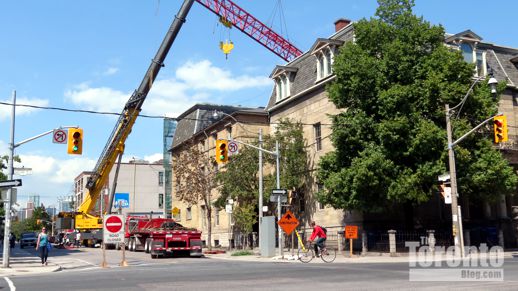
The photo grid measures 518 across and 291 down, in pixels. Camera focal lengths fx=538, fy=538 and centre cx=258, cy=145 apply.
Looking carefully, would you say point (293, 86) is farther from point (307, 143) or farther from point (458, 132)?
point (458, 132)

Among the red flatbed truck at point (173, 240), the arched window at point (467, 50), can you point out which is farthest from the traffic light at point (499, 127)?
the red flatbed truck at point (173, 240)

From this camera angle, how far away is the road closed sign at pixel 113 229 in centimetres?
2197

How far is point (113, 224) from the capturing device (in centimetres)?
2220

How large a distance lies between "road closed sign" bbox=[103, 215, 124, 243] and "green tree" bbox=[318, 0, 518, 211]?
465 inches

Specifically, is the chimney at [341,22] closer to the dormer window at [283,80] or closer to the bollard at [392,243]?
the dormer window at [283,80]

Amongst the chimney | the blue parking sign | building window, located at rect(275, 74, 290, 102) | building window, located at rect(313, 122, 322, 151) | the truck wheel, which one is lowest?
the truck wheel

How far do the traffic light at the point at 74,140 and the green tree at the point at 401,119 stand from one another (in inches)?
527

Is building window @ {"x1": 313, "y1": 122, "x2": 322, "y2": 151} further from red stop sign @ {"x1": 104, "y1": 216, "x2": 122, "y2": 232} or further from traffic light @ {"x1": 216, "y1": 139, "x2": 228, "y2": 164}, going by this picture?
red stop sign @ {"x1": 104, "y1": 216, "x2": 122, "y2": 232}

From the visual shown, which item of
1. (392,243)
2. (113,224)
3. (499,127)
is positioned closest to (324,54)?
(392,243)

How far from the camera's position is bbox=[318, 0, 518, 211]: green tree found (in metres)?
27.5

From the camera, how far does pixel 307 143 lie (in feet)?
127

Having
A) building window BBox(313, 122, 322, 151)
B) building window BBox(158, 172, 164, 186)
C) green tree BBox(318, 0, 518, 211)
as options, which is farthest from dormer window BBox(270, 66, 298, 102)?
building window BBox(158, 172, 164, 186)

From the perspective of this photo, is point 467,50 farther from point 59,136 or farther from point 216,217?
point 59,136

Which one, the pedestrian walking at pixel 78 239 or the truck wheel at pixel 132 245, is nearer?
the truck wheel at pixel 132 245
